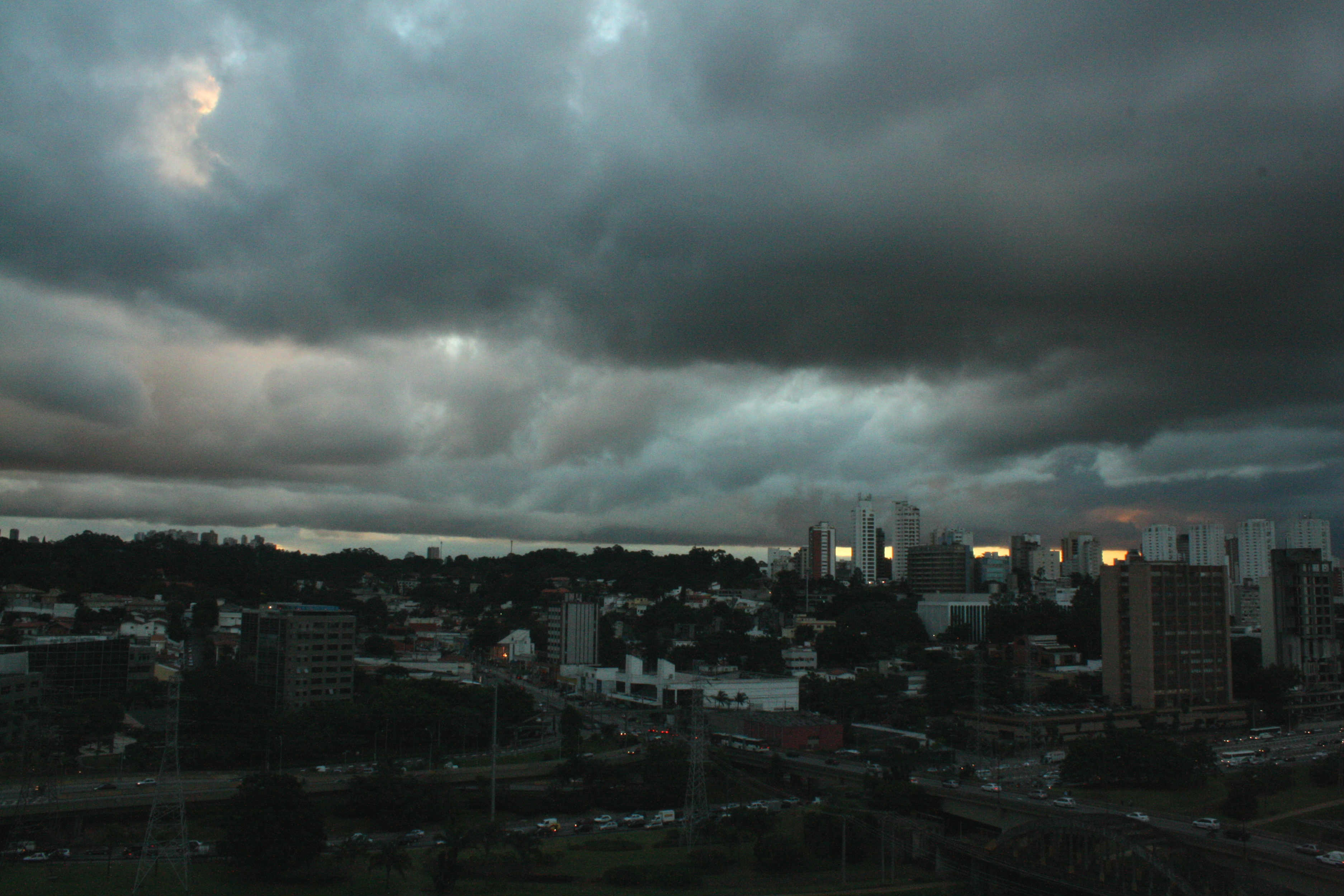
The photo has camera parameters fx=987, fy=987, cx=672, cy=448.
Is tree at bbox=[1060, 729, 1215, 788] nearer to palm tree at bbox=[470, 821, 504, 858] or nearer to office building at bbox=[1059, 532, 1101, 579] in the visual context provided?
palm tree at bbox=[470, 821, 504, 858]

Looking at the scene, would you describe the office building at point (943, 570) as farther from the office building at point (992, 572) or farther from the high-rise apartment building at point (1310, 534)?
the high-rise apartment building at point (1310, 534)

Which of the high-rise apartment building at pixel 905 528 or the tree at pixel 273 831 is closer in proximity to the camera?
the tree at pixel 273 831

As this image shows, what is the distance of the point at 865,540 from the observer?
340 ft

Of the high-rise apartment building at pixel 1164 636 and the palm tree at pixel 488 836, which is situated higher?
the high-rise apartment building at pixel 1164 636

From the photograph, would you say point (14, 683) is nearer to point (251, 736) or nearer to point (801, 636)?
point (251, 736)

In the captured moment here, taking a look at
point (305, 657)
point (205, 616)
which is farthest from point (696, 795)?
point (205, 616)

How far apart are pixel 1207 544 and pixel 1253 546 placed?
3.85 m

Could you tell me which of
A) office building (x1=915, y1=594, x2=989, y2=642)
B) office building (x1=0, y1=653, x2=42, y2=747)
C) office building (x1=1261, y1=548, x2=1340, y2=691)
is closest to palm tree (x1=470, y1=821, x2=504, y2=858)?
office building (x1=0, y1=653, x2=42, y2=747)

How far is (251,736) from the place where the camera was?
2727 cm

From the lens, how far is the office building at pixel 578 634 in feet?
158

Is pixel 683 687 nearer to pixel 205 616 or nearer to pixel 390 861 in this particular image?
pixel 390 861

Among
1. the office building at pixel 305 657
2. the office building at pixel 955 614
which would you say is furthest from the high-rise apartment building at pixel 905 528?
the office building at pixel 305 657

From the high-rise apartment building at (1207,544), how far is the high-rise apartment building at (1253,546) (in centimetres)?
156

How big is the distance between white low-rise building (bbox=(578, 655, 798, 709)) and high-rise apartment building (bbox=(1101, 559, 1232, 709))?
1192 cm
